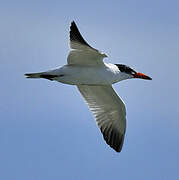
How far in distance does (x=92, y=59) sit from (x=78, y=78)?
0.54 meters

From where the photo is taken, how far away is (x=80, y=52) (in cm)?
1342

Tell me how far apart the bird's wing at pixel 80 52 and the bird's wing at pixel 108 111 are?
5.07ft

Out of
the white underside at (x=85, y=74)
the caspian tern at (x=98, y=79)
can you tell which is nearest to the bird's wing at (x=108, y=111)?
the caspian tern at (x=98, y=79)

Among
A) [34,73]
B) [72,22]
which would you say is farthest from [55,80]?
[72,22]

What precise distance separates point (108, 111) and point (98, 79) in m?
1.88

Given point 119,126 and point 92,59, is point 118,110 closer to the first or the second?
point 119,126

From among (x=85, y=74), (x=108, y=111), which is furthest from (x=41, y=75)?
(x=108, y=111)

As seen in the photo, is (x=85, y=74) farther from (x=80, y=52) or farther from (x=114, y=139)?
(x=114, y=139)

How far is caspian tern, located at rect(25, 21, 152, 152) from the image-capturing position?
44.2 feet

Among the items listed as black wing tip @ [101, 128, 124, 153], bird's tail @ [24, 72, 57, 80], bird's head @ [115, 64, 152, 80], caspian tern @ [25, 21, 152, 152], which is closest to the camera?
A: caspian tern @ [25, 21, 152, 152]

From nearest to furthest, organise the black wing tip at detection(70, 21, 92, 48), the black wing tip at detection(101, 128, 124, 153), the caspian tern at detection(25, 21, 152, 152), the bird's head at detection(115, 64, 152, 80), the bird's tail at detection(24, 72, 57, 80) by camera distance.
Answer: the black wing tip at detection(70, 21, 92, 48) → the caspian tern at detection(25, 21, 152, 152) → the bird's tail at detection(24, 72, 57, 80) → the bird's head at detection(115, 64, 152, 80) → the black wing tip at detection(101, 128, 124, 153)

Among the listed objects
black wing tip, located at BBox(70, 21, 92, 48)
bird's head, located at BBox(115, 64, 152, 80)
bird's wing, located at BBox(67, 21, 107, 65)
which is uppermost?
black wing tip, located at BBox(70, 21, 92, 48)

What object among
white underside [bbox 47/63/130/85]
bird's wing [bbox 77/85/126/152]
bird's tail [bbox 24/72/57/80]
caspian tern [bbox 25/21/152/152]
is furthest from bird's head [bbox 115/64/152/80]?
bird's tail [bbox 24/72/57/80]

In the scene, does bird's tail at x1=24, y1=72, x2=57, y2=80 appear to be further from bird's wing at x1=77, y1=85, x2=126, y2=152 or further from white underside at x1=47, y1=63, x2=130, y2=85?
bird's wing at x1=77, y1=85, x2=126, y2=152
